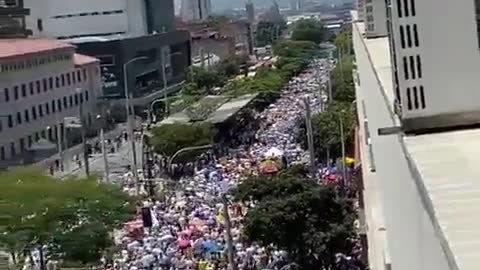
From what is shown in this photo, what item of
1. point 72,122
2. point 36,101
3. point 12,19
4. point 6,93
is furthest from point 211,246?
point 12,19

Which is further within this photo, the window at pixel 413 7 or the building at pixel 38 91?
the building at pixel 38 91

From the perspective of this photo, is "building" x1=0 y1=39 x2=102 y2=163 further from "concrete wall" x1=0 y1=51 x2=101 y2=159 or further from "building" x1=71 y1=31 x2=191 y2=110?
"building" x1=71 y1=31 x2=191 y2=110

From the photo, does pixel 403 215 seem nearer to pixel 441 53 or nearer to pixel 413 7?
pixel 441 53

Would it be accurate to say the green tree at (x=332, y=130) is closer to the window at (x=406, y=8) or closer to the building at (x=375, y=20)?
the building at (x=375, y=20)

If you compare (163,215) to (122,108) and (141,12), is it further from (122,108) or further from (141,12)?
(141,12)

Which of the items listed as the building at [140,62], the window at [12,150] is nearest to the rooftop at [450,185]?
the window at [12,150]

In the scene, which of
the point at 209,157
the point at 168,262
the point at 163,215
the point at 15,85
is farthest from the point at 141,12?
the point at 168,262
